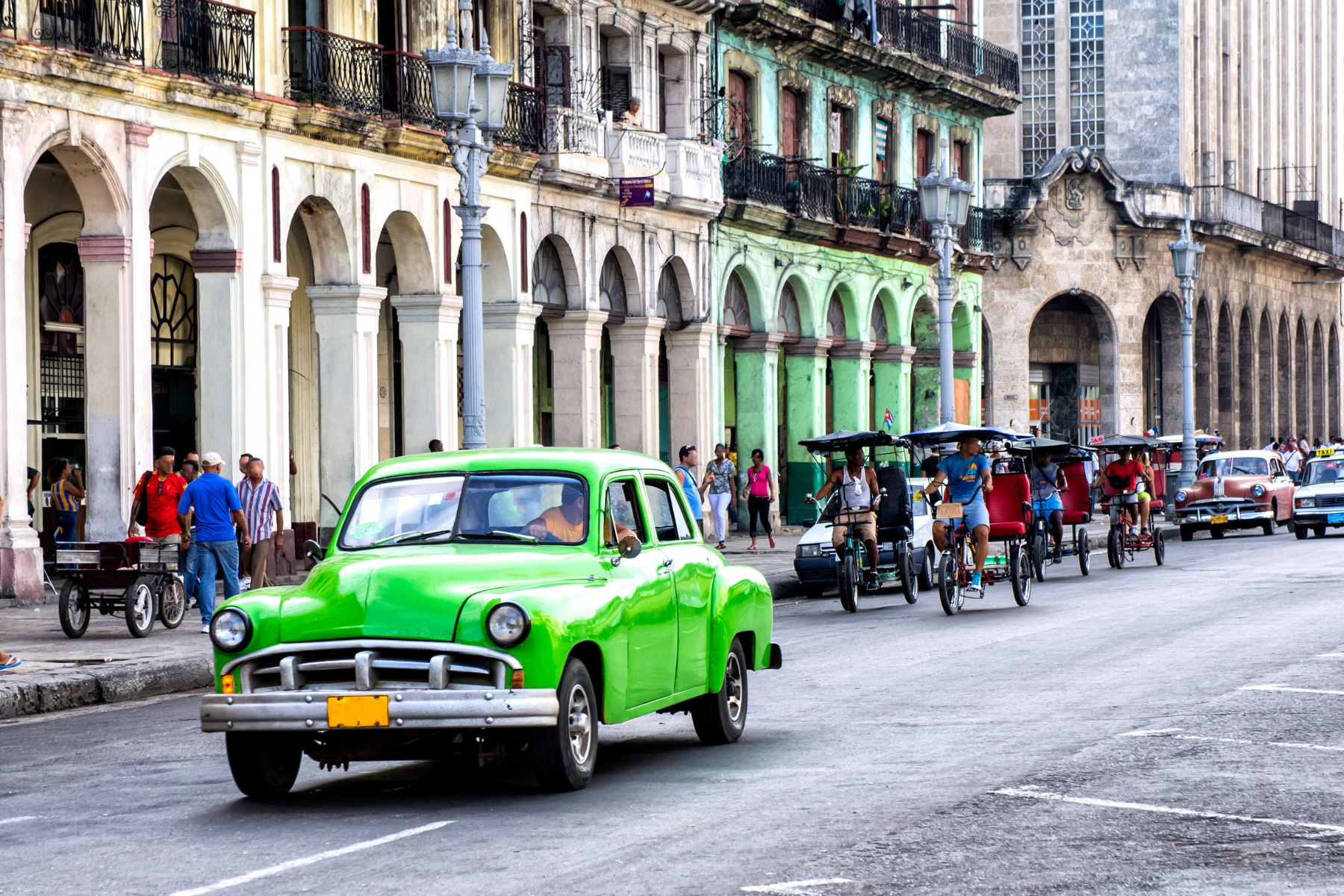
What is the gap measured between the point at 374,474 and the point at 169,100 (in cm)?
1467

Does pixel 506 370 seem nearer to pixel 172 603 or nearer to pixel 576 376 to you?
pixel 576 376

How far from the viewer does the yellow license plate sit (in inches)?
344

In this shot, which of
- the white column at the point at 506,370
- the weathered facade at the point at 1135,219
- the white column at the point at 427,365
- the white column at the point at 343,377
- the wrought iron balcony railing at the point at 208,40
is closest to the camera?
the wrought iron balcony railing at the point at 208,40

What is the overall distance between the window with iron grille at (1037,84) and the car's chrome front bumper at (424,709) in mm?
52115

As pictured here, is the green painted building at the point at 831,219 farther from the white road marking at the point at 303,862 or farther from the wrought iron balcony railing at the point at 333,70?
the white road marking at the point at 303,862

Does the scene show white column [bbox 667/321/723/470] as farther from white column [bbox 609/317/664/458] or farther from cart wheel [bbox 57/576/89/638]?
cart wheel [bbox 57/576/89/638]

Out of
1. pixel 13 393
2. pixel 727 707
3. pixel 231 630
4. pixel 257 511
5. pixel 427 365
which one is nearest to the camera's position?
pixel 231 630

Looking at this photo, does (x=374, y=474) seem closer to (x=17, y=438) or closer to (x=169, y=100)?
(x=17, y=438)

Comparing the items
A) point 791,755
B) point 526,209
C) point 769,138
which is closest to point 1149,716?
point 791,755

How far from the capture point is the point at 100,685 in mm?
15016

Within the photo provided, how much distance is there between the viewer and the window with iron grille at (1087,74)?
59000 millimetres

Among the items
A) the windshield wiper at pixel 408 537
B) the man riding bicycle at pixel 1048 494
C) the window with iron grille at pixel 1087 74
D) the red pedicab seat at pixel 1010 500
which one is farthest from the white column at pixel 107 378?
the window with iron grille at pixel 1087 74

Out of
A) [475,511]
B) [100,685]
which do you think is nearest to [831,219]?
[100,685]

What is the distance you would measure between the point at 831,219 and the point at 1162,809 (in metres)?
32.8
